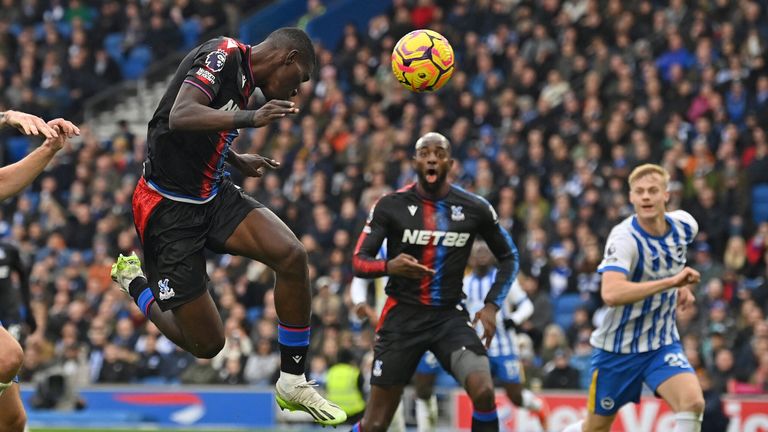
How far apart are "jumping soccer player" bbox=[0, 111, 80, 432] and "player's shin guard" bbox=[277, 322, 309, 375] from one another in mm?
1691

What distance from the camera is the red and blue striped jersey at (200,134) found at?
816 cm

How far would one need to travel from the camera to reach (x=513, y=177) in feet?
61.9

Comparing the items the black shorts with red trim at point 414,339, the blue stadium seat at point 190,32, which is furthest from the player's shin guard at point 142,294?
the blue stadium seat at point 190,32

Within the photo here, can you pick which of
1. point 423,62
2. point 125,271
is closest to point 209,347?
point 125,271

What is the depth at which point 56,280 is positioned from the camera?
2173 cm

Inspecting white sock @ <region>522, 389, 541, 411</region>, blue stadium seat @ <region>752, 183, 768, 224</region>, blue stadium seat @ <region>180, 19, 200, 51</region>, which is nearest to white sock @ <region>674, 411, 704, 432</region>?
white sock @ <region>522, 389, 541, 411</region>

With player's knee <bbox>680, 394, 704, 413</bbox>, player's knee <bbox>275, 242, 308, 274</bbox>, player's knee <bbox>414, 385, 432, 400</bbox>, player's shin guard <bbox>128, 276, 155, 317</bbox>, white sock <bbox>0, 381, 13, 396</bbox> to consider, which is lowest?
player's knee <bbox>414, 385, 432, 400</bbox>

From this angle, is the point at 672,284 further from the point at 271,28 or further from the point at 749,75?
the point at 271,28

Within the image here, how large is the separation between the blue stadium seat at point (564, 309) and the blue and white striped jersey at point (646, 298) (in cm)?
762

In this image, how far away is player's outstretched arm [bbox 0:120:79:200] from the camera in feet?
27.0

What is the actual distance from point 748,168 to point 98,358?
982 centimetres

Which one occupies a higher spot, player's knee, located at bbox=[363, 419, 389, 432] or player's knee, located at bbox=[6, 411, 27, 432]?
player's knee, located at bbox=[6, 411, 27, 432]

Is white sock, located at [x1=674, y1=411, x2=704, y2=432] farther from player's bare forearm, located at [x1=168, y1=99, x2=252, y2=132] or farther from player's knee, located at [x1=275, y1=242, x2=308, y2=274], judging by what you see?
player's bare forearm, located at [x1=168, y1=99, x2=252, y2=132]

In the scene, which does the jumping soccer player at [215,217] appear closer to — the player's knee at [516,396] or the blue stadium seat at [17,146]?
the player's knee at [516,396]
